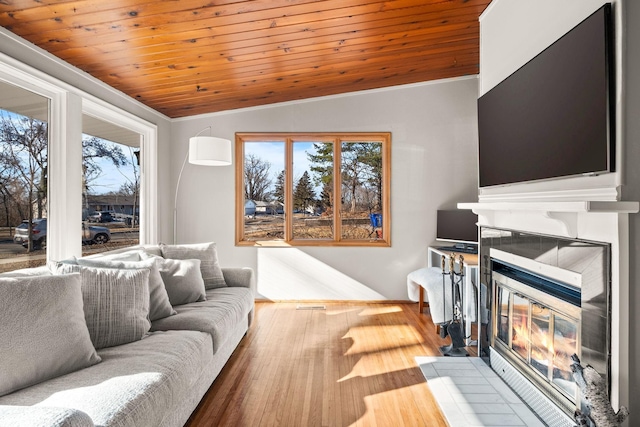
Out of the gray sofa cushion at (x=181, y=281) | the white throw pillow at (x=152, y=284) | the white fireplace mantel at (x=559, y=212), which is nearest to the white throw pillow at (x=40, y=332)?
the white throw pillow at (x=152, y=284)

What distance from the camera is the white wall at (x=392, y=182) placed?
500 cm

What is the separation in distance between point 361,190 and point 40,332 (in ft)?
12.8

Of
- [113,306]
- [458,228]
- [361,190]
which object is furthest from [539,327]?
[361,190]

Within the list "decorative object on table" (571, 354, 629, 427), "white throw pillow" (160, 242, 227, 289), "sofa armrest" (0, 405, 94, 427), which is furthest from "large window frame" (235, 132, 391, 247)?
"sofa armrest" (0, 405, 94, 427)

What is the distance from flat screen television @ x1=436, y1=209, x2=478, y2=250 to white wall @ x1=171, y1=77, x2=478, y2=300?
206 mm

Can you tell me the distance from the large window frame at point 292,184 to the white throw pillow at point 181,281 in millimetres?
1826

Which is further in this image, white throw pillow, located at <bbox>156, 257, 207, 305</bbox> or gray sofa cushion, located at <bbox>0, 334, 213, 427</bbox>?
white throw pillow, located at <bbox>156, 257, 207, 305</bbox>

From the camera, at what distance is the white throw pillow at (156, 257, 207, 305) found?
3.16m

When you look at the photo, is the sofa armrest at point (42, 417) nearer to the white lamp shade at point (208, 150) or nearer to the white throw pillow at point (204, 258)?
the white throw pillow at point (204, 258)

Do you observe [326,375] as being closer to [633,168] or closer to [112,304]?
[112,304]

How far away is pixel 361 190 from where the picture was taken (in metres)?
5.14

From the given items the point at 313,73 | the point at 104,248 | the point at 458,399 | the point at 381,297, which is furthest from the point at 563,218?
the point at 104,248

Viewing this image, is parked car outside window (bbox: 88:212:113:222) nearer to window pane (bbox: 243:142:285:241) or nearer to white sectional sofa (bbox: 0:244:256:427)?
white sectional sofa (bbox: 0:244:256:427)

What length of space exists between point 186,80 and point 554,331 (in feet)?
12.1
